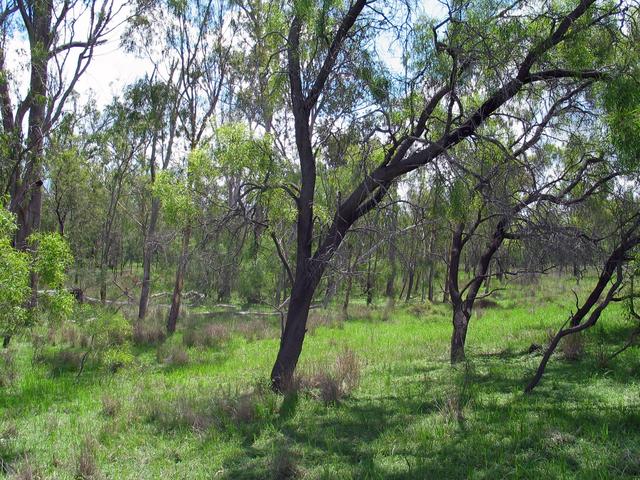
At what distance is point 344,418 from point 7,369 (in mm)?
8494

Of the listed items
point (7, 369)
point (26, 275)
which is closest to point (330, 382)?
point (26, 275)

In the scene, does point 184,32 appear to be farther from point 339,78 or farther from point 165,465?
point 165,465

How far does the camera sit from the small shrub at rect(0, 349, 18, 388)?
1138cm

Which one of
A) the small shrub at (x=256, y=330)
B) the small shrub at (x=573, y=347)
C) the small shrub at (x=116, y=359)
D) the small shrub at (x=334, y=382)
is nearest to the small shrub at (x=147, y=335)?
the small shrub at (x=256, y=330)

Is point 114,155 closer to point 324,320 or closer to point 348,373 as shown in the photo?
point 324,320

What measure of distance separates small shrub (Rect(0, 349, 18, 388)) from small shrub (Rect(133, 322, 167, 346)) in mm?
4263

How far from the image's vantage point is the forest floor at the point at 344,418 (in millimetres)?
5754

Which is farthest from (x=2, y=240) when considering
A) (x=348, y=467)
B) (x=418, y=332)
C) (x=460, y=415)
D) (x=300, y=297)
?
(x=418, y=332)

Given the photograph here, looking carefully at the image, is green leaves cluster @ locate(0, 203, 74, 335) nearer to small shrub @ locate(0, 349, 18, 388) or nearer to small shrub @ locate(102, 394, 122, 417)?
small shrub @ locate(102, 394, 122, 417)

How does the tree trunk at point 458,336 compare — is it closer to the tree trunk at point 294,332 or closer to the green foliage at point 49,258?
the tree trunk at point 294,332

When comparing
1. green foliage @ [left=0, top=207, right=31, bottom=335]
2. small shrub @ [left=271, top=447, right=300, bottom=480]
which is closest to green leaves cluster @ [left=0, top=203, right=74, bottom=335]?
green foliage @ [left=0, top=207, right=31, bottom=335]

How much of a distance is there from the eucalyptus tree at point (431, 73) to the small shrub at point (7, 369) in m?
6.02

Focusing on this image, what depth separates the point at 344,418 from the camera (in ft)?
25.1

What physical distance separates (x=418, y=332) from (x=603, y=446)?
13085 millimetres
